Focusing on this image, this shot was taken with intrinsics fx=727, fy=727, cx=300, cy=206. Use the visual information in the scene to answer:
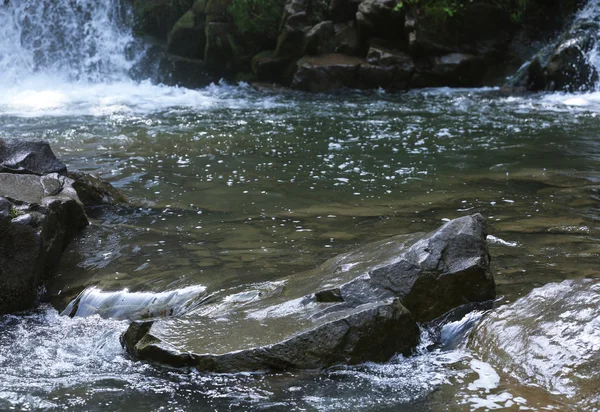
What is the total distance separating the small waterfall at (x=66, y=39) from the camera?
19.1m

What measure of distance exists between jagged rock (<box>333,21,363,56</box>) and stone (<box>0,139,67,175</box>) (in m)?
10.2

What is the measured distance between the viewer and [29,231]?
5.21 meters

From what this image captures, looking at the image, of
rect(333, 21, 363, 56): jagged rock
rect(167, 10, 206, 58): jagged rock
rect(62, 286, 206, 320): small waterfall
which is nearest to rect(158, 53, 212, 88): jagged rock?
rect(167, 10, 206, 58): jagged rock

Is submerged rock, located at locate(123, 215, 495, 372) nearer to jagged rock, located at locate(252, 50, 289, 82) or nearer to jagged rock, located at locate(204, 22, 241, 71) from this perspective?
jagged rock, located at locate(252, 50, 289, 82)

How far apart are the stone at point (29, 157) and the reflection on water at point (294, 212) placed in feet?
2.10

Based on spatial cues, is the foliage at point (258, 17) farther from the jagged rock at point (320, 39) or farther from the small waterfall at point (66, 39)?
the small waterfall at point (66, 39)

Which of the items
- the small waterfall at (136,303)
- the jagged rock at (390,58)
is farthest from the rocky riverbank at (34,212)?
the jagged rock at (390,58)

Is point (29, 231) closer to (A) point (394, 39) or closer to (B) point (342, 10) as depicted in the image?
(A) point (394, 39)

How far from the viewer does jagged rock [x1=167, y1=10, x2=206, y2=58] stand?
18.6m

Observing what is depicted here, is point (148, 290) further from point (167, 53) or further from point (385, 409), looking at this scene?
point (167, 53)

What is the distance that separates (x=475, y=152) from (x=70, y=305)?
5841 mm

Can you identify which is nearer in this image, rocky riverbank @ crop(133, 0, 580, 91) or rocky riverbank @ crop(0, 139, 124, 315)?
rocky riverbank @ crop(0, 139, 124, 315)

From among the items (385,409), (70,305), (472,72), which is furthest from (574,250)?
(472,72)

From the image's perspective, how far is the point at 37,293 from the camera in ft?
17.2
